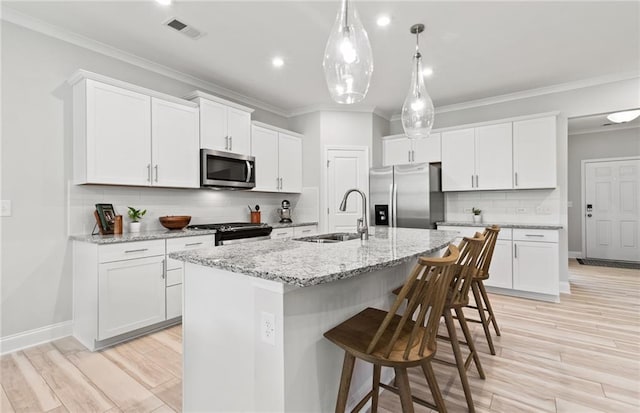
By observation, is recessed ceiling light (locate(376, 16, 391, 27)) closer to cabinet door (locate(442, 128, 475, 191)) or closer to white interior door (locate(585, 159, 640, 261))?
cabinet door (locate(442, 128, 475, 191))

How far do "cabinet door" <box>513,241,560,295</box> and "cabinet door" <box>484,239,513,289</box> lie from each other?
0.05m

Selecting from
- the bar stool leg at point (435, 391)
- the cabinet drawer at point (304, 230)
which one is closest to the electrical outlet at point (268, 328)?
the bar stool leg at point (435, 391)

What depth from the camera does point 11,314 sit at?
250cm

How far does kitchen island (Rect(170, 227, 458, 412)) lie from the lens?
1.25m

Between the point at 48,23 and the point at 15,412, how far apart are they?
2.85m

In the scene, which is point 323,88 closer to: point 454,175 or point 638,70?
point 454,175

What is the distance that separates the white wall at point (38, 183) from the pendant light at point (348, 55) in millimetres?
2493

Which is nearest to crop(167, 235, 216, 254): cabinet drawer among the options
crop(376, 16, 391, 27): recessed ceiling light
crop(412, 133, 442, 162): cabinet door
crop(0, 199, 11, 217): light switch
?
crop(0, 199, 11, 217): light switch

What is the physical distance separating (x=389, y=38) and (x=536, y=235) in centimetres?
281

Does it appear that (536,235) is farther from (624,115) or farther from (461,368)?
(461,368)

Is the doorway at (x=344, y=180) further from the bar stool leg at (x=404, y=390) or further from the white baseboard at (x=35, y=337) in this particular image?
the bar stool leg at (x=404, y=390)

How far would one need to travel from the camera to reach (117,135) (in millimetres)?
2805

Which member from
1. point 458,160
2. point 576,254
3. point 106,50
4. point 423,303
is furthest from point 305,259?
point 576,254

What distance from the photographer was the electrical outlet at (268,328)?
1.25m
